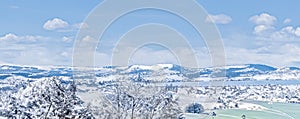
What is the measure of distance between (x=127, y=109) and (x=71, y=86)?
8229 millimetres

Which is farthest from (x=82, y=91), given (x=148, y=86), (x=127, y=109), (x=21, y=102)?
(x=21, y=102)

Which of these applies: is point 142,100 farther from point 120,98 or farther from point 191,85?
point 191,85

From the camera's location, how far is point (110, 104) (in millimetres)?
28156

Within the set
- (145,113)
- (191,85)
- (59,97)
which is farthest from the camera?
(191,85)

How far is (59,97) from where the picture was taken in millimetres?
18859

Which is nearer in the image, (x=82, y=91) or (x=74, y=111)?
(x=74, y=111)

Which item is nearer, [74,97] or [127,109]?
[74,97]

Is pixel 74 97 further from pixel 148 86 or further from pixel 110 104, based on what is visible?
pixel 148 86

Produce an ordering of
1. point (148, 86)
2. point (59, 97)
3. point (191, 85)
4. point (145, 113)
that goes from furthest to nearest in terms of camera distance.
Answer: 1. point (191, 85)
2. point (148, 86)
3. point (145, 113)
4. point (59, 97)

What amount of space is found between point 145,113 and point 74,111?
9.00 meters

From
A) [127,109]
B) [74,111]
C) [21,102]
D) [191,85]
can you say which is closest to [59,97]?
[74,111]

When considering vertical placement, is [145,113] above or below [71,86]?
below

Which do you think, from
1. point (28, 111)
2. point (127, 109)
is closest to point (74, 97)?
point (28, 111)

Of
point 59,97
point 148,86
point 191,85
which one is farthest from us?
point 191,85
